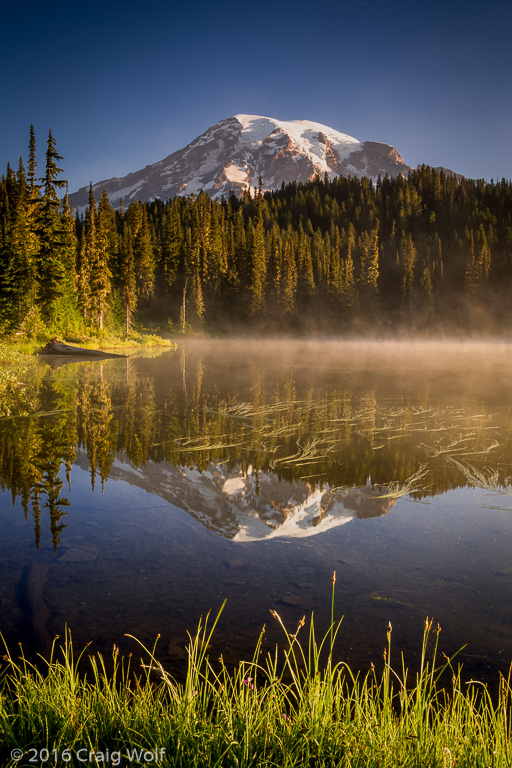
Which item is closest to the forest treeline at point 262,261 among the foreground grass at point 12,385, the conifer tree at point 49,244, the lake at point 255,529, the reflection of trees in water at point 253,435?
the conifer tree at point 49,244

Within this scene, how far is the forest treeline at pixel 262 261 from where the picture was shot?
46.8 metres

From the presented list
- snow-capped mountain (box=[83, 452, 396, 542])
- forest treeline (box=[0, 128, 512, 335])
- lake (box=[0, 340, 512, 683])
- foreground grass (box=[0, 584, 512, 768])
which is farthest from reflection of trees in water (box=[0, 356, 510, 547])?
forest treeline (box=[0, 128, 512, 335])

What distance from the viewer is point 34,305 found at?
145 feet

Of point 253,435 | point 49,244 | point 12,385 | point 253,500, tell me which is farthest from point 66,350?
point 253,500

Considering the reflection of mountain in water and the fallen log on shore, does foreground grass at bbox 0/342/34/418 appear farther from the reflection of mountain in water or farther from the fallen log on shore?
the reflection of mountain in water

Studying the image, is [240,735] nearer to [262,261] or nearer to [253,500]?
[253,500]

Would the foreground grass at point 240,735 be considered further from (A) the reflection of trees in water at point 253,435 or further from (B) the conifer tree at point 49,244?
(B) the conifer tree at point 49,244

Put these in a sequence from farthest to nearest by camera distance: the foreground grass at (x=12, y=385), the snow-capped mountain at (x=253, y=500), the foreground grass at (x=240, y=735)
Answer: the foreground grass at (x=12, y=385) < the snow-capped mountain at (x=253, y=500) < the foreground grass at (x=240, y=735)

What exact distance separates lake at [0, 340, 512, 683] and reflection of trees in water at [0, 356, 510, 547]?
0.08m

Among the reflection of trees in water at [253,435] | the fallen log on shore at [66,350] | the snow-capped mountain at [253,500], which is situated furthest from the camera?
the fallen log on shore at [66,350]

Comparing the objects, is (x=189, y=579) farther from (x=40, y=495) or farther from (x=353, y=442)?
(x=353, y=442)

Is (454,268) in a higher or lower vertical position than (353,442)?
higher

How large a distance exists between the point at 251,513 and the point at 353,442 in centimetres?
531

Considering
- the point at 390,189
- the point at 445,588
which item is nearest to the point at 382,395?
the point at 445,588
